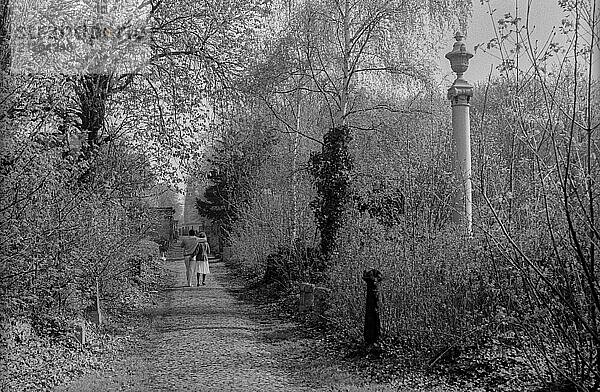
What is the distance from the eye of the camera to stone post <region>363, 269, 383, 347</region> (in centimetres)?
789

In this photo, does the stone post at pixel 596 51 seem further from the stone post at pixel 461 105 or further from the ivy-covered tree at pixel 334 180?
the ivy-covered tree at pixel 334 180

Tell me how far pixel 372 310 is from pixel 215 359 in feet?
6.23

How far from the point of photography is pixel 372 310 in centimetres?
792

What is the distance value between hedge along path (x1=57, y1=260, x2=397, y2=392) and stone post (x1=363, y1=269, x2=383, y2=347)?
0.57m

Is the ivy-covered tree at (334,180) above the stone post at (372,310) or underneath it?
above

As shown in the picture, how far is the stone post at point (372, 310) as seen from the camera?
7891 millimetres

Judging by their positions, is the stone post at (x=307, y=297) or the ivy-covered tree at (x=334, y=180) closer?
the stone post at (x=307, y=297)

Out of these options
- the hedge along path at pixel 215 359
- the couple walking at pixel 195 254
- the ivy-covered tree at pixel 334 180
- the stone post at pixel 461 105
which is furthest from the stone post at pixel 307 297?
the couple walking at pixel 195 254

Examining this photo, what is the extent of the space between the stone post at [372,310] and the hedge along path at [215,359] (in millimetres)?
573

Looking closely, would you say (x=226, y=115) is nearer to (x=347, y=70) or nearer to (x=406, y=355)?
(x=347, y=70)

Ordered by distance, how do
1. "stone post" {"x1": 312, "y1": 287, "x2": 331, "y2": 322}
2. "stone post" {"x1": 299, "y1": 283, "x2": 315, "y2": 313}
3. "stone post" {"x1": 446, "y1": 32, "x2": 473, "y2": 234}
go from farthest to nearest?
"stone post" {"x1": 299, "y1": 283, "x2": 315, "y2": 313} → "stone post" {"x1": 312, "y1": 287, "x2": 331, "y2": 322} → "stone post" {"x1": 446, "y1": 32, "x2": 473, "y2": 234}

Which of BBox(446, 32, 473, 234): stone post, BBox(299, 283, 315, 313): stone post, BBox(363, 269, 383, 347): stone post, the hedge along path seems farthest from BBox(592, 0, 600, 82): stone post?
BBox(299, 283, 315, 313): stone post

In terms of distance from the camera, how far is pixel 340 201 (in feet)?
39.1

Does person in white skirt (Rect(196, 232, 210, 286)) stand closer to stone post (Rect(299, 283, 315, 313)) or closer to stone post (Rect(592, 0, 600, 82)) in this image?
stone post (Rect(299, 283, 315, 313))
